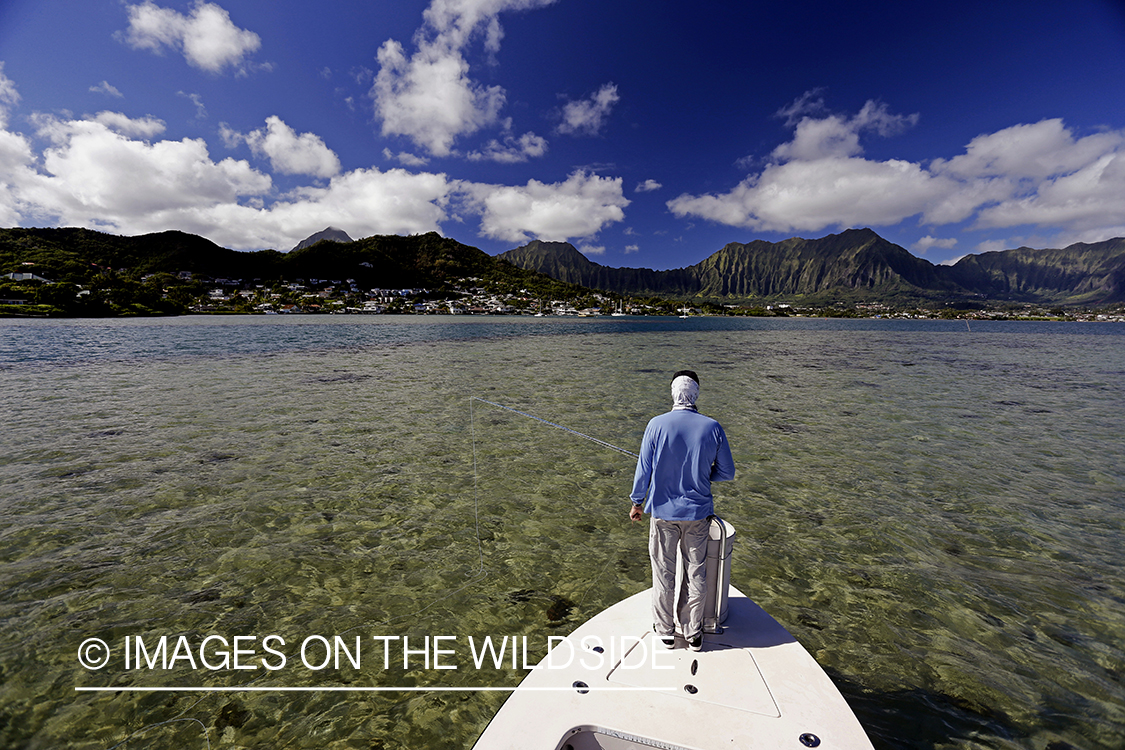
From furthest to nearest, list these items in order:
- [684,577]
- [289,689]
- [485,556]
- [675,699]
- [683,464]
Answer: [485,556]
[289,689]
[684,577]
[683,464]
[675,699]

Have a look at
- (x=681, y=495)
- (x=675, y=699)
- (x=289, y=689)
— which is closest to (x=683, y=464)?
(x=681, y=495)

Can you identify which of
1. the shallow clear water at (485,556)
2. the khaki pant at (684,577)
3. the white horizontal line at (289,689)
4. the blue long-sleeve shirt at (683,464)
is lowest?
the white horizontal line at (289,689)

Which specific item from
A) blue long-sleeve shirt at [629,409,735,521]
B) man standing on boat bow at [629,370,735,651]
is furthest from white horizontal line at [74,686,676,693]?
blue long-sleeve shirt at [629,409,735,521]

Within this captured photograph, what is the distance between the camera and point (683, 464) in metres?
5.08

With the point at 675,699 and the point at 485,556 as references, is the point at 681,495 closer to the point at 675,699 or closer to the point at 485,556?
the point at 675,699

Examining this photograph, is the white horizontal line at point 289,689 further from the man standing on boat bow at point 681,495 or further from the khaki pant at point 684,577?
the man standing on boat bow at point 681,495

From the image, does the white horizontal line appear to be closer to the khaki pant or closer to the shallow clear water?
the shallow clear water

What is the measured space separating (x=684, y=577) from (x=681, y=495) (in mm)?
1062

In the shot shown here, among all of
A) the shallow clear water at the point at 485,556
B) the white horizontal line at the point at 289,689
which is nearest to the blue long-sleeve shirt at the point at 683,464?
the shallow clear water at the point at 485,556

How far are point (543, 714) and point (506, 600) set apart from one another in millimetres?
3656

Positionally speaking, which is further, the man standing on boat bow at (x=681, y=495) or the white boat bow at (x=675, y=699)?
the man standing on boat bow at (x=681, y=495)

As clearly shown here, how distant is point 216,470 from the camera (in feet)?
42.0

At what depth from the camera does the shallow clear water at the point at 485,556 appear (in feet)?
17.6

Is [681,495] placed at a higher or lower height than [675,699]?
higher
